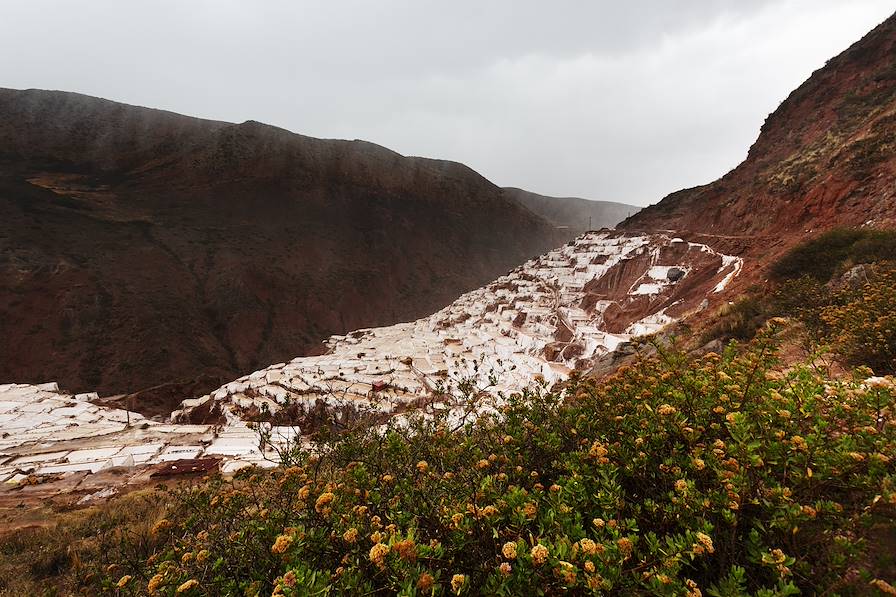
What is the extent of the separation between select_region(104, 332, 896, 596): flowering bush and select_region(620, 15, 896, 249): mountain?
15579 millimetres

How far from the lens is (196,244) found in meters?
40.8

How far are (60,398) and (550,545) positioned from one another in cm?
2157

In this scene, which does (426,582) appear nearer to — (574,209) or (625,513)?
(625,513)

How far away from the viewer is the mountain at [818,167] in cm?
1523

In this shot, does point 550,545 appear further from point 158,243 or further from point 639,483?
point 158,243

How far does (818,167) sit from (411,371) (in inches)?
917

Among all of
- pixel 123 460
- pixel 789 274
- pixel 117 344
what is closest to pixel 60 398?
pixel 123 460

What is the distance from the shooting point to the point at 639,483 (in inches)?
93.0

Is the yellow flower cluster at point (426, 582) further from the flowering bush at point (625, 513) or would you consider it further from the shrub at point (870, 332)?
the shrub at point (870, 332)

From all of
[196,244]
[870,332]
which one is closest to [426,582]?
[870,332]

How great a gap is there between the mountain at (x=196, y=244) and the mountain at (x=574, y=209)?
43.0 m

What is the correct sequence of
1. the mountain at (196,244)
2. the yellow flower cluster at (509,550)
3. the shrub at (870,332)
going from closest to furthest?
the yellow flower cluster at (509,550)
the shrub at (870,332)
the mountain at (196,244)

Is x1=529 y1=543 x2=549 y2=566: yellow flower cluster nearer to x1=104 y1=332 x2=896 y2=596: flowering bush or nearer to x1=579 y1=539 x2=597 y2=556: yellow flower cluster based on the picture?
x1=104 y1=332 x2=896 y2=596: flowering bush

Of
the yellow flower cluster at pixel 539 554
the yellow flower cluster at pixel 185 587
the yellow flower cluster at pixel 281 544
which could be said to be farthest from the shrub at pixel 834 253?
the yellow flower cluster at pixel 185 587
